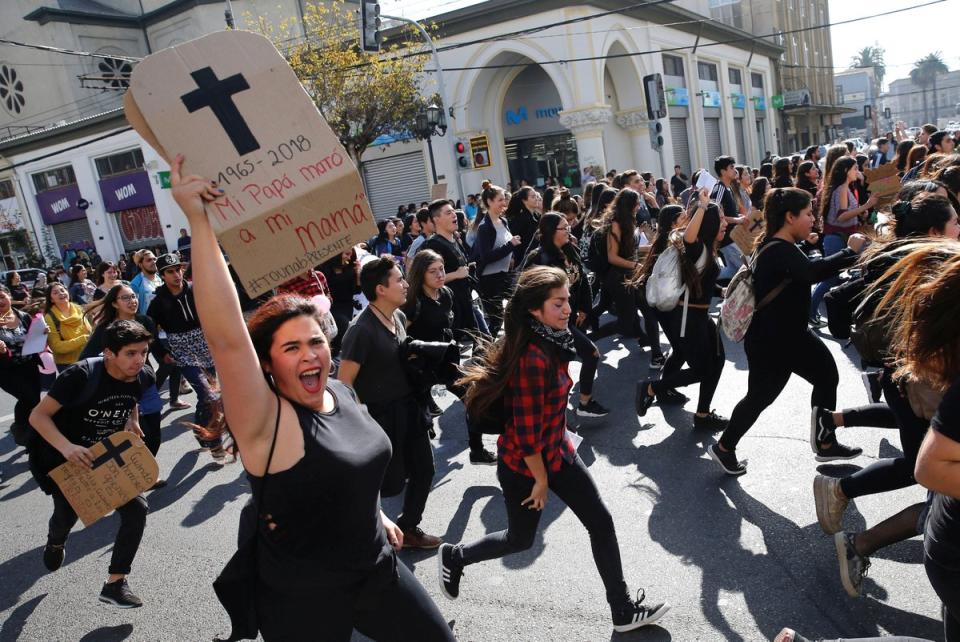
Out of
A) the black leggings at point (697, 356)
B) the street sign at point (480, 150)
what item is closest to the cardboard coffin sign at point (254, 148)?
the black leggings at point (697, 356)

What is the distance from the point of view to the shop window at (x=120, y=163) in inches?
1129

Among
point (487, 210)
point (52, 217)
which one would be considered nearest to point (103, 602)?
point (487, 210)

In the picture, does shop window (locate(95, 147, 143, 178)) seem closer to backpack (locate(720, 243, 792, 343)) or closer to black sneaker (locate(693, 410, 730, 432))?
black sneaker (locate(693, 410, 730, 432))

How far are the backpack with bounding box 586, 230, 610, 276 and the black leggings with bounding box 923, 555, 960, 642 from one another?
17.6 feet

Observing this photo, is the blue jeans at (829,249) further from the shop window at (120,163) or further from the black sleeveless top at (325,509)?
the shop window at (120,163)

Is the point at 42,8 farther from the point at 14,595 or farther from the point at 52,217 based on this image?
the point at 14,595

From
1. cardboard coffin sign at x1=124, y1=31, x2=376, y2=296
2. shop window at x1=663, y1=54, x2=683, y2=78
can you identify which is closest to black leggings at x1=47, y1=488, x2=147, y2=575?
cardboard coffin sign at x1=124, y1=31, x2=376, y2=296

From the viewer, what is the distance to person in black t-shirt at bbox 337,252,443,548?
393 centimetres

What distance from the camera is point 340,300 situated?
738cm

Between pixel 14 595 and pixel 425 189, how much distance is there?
23636 millimetres

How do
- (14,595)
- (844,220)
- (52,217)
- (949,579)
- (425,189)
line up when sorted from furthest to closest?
(52,217), (425,189), (844,220), (14,595), (949,579)

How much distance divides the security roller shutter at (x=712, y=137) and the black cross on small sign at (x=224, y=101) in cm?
3309

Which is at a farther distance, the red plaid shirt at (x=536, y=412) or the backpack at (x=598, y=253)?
the backpack at (x=598, y=253)

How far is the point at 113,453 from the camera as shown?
12.2 ft
